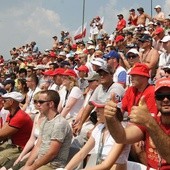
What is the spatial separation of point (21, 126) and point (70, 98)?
146cm

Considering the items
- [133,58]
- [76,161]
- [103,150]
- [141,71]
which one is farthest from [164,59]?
[103,150]

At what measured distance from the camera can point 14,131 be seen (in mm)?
7172

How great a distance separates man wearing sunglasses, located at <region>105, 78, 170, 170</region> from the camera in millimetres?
2920

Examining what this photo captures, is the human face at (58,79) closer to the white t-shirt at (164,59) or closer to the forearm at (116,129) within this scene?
the white t-shirt at (164,59)

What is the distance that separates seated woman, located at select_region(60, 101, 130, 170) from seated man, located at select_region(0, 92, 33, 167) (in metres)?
2.29

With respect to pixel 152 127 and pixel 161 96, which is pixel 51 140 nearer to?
pixel 161 96

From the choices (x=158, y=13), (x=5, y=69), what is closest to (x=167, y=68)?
(x=158, y=13)

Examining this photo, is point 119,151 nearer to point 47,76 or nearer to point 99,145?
point 99,145

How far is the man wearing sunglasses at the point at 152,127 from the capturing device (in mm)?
2920

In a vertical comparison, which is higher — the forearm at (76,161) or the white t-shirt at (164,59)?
the white t-shirt at (164,59)

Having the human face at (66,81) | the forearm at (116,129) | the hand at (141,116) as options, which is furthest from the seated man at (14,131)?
the hand at (141,116)

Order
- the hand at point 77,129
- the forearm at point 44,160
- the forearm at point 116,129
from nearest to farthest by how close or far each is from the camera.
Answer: the forearm at point 116,129
the forearm at point 44,160
the hand at point 77,129

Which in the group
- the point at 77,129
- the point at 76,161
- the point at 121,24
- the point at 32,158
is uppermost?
the point at 121,24

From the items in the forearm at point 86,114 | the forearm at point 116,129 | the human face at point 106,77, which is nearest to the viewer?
the forearm at point 116,129
